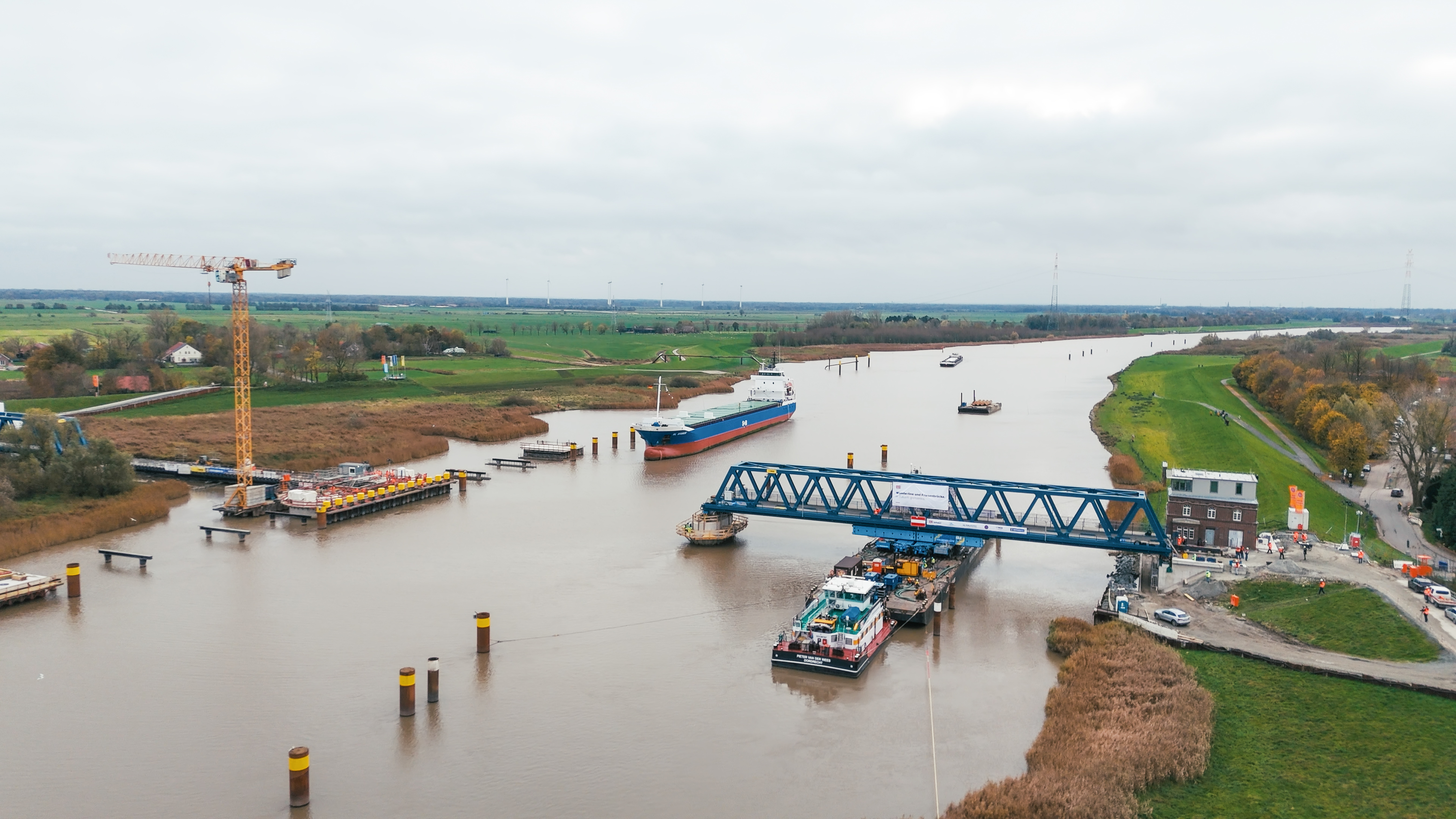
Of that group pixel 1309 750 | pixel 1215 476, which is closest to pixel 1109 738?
pixel 1309 750

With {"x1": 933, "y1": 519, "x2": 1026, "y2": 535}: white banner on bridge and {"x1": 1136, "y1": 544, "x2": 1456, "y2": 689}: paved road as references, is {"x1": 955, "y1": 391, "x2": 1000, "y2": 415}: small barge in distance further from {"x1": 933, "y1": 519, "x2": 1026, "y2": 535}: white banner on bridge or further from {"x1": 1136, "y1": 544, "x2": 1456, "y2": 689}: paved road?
{"x1": 1136, "y1": 544, "x2": 1456, "y2": 689}: paved road

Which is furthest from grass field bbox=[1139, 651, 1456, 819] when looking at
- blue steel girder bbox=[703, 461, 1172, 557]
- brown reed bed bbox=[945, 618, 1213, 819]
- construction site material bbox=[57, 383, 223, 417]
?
construction site material bbox=[57, 383, 223, 417]

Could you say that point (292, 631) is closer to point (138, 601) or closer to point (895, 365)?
point (138, 601)

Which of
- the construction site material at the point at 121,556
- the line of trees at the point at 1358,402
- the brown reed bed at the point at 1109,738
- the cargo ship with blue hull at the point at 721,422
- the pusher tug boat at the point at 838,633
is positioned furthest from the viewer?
the cargo ship with blue hull at the point at 721,422

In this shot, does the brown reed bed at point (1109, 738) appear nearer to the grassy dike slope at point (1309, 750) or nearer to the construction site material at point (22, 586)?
the grassy dike slope at point (1309, 750)

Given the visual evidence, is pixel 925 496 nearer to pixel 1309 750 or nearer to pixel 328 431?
pixel 1309 750

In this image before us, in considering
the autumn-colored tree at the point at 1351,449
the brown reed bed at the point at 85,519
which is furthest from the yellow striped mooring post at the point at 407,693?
the autumn-colored tree at the point at 1351,449
